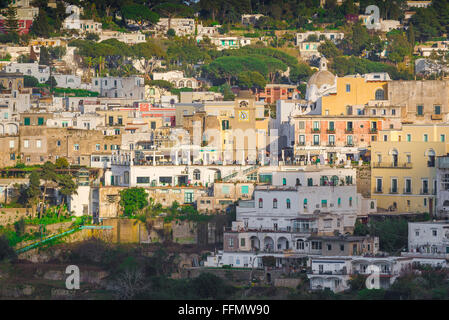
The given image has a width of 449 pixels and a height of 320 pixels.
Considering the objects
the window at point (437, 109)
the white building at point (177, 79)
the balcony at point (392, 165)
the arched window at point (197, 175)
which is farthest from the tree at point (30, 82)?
the balcony at point (392, 165)

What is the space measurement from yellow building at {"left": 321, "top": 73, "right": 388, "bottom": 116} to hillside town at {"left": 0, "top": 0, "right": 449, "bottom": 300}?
3.1 inches

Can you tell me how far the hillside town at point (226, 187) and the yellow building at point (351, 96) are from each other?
79mm

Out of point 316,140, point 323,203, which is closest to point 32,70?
point 316,140

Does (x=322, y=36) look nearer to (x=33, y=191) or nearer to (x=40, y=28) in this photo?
(x=40, y=28)

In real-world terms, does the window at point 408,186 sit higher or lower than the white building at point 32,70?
lower

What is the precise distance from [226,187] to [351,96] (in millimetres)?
10371

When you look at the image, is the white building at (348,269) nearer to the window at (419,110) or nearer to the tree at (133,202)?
the tree at (133,202)

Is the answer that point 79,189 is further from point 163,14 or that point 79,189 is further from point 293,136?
point 163,14

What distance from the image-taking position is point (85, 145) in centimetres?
7981

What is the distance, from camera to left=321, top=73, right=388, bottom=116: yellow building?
255 feet

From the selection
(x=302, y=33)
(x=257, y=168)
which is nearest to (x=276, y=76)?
(x=302, y=33)

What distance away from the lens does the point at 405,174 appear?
230 ft

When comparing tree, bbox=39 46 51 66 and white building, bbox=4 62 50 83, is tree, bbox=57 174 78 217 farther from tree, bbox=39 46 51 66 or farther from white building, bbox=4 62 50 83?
tree, bbox=39 46 51 66

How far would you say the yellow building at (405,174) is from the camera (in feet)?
229
